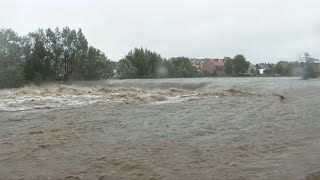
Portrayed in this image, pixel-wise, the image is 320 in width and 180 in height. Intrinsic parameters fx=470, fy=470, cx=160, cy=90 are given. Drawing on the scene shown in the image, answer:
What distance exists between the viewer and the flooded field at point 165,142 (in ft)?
32.0

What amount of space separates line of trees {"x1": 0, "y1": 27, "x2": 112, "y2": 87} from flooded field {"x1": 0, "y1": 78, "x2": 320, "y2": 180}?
37243mm

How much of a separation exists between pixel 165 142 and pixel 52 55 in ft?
160

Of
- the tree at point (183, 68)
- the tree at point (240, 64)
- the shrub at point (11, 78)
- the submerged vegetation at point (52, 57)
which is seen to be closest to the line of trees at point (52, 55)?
the submerged vegetation at point (52, 57)

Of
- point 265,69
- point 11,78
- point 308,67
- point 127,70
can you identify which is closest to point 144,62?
point 127,70

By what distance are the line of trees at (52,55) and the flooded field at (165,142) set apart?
37.2 m

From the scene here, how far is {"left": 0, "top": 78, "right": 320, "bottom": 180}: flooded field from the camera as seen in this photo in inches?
384

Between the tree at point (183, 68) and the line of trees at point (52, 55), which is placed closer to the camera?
the line of trees at point (52, 55)

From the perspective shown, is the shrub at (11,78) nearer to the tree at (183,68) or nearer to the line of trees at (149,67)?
the line of trees at (149,67)

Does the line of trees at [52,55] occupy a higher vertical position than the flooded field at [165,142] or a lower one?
higher

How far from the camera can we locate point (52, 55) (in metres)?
59.6

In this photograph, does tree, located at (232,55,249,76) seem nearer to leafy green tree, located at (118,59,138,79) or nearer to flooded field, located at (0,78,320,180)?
leafy green tree, located at (118,59,138,79)

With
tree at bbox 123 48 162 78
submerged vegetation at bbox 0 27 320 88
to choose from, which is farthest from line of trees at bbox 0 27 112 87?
tree at bbox 123 48 162 78

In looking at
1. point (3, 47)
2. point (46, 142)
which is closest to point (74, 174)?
point (46, 142)

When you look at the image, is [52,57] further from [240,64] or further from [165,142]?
[165,142]
